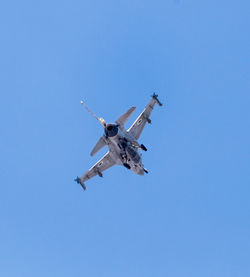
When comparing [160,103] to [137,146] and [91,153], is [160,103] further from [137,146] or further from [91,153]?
[91,153]

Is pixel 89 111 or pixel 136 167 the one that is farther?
pixel 136 167

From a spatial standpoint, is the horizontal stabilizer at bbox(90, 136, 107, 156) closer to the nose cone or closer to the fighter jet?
the fighter jet

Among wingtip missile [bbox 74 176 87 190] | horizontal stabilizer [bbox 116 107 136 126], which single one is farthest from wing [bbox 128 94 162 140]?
wingtip missile [bbox 74 176 87 190]

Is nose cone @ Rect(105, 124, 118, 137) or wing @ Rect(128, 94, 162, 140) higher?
wing @ Rect(128, 94, 162, 140)

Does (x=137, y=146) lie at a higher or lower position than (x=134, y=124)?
lower

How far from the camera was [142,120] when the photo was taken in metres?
92.3

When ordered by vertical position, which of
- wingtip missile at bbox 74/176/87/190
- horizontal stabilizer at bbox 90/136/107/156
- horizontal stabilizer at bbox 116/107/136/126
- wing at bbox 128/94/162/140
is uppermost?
wing at bbox 128/94/162/140

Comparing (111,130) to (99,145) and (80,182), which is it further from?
(80,182)

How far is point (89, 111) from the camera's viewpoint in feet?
259

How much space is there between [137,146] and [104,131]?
24.7ft

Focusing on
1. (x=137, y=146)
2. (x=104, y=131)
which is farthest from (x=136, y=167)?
(x=104, y=131)

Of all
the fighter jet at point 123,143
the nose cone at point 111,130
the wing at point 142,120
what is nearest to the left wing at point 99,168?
the fighter jet at point 123,143

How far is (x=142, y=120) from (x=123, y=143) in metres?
10.3

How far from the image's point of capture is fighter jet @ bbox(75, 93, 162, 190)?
82.1 m
